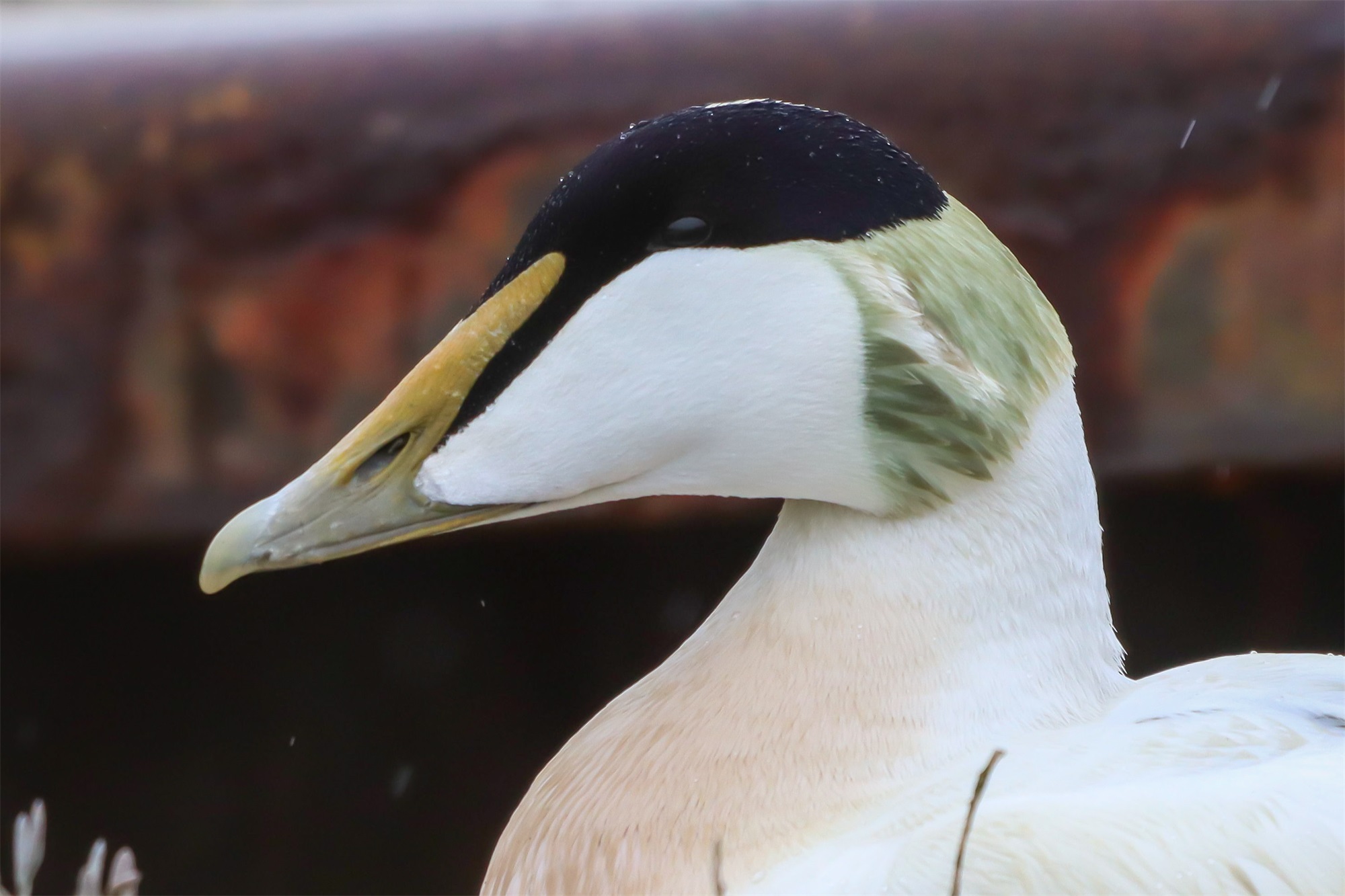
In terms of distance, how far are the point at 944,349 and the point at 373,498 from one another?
273 millimetres

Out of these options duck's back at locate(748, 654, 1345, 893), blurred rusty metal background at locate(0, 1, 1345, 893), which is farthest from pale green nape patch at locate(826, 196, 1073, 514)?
blurred rusty metal background at locate(0, 1, 1345, 893)

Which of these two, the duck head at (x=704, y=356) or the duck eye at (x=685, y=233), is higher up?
the duck eye at (x=685, y=233)

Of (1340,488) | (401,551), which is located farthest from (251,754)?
(1340,488)

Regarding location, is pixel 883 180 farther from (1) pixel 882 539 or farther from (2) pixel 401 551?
(2) pixel 401 551

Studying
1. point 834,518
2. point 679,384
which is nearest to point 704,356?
point 679,384

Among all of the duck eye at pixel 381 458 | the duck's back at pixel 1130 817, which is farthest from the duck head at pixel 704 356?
the duck's back at pixel 1130 817

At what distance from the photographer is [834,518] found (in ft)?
2.12

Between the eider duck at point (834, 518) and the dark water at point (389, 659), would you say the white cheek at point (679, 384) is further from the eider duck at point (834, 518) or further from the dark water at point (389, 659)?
the dark water at point (389, 659)

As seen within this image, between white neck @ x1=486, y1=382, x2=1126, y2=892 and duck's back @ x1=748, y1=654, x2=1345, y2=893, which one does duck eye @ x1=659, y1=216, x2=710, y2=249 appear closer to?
white neck @ x1=486, y1=382, x2=1126, y2=892

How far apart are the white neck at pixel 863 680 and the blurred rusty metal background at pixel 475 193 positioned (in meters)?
0.45

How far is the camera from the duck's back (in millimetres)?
529

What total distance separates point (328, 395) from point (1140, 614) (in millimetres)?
766

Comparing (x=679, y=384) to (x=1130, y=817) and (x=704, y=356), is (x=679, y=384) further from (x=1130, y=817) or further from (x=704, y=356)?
(x=1130, y=817)

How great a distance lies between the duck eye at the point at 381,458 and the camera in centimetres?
60
